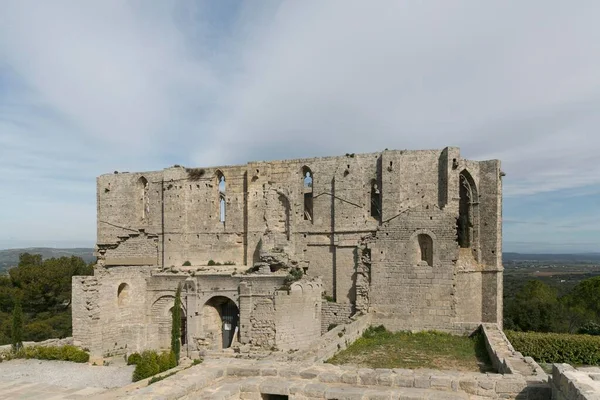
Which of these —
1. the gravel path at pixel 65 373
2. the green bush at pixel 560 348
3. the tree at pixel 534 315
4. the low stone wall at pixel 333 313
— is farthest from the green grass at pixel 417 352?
the tree at pixel 534 315

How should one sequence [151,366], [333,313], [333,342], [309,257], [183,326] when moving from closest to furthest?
[333,342] < [151,366] < [183,326] < [333,313] < [309,257]

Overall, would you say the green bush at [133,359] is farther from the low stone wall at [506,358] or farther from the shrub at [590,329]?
the shrub at [590,329]

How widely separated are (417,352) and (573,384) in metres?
9.88

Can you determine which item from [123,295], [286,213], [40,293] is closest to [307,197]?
[286,213]

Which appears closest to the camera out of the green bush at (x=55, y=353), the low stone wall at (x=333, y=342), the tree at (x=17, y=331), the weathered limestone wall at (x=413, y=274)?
the low stone wall at (x=333, y=342)

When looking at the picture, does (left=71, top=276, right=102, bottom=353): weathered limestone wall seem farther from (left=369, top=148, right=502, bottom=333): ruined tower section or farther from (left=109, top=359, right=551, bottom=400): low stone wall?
(left=109, top=359, right=551, bottom=400): low stone wall

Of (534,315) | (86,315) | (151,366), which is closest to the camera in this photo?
(151,366)

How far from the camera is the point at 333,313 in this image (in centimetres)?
2219

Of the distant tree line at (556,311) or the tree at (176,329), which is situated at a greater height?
the tree at (176,329)

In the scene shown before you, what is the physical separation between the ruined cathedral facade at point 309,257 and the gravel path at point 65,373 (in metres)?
1.97

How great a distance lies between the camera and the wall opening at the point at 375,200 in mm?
22702

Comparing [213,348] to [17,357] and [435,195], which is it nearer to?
[17,357]

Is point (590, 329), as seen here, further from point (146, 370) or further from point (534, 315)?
point (146, 370)

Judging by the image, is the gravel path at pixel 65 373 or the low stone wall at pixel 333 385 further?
the gravel path at pixel 65 373
